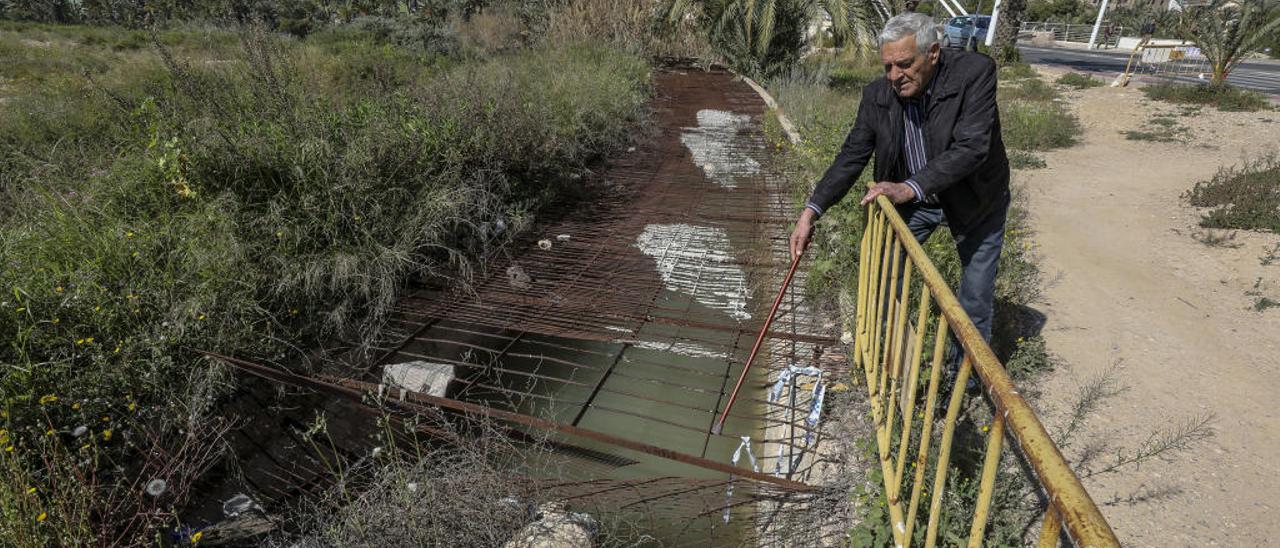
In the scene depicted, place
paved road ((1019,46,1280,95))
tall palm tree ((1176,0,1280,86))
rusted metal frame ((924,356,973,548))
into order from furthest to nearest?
paved road ((1019,46,1280,95)), tall palm tree ((1176,0,1280,86)), rusted metal frame ((924,356,973,548))

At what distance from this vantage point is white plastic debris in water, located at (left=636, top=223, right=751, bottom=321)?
4.21 meters

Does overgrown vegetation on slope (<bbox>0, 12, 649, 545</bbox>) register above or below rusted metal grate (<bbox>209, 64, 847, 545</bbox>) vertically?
above

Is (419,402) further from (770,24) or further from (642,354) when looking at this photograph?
(770,24)

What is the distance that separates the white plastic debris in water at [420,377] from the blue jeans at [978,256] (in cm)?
239

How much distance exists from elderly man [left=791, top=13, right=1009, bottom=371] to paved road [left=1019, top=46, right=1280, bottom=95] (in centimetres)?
1756

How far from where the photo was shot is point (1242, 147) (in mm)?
9008

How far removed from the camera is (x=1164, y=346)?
369cm

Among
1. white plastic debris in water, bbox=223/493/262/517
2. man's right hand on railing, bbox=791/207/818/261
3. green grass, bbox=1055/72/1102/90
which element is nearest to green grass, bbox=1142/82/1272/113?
green grass, bbox=1055/72/1102/90

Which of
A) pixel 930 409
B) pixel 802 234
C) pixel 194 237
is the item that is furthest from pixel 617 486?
pixel 194 237

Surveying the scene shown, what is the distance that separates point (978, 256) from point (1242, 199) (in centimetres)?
535

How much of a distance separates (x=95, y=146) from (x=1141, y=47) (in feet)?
75.7

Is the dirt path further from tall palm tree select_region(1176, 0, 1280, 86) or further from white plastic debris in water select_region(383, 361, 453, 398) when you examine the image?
tall palm tree select_region(1176, 0, 1280, 86)

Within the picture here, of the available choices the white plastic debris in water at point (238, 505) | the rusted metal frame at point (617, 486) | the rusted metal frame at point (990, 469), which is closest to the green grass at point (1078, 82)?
the rusted metal frame at point (617, 486)

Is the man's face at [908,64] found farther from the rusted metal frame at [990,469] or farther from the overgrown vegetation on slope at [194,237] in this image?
the overgrown vegetation on slope at [194,237]
